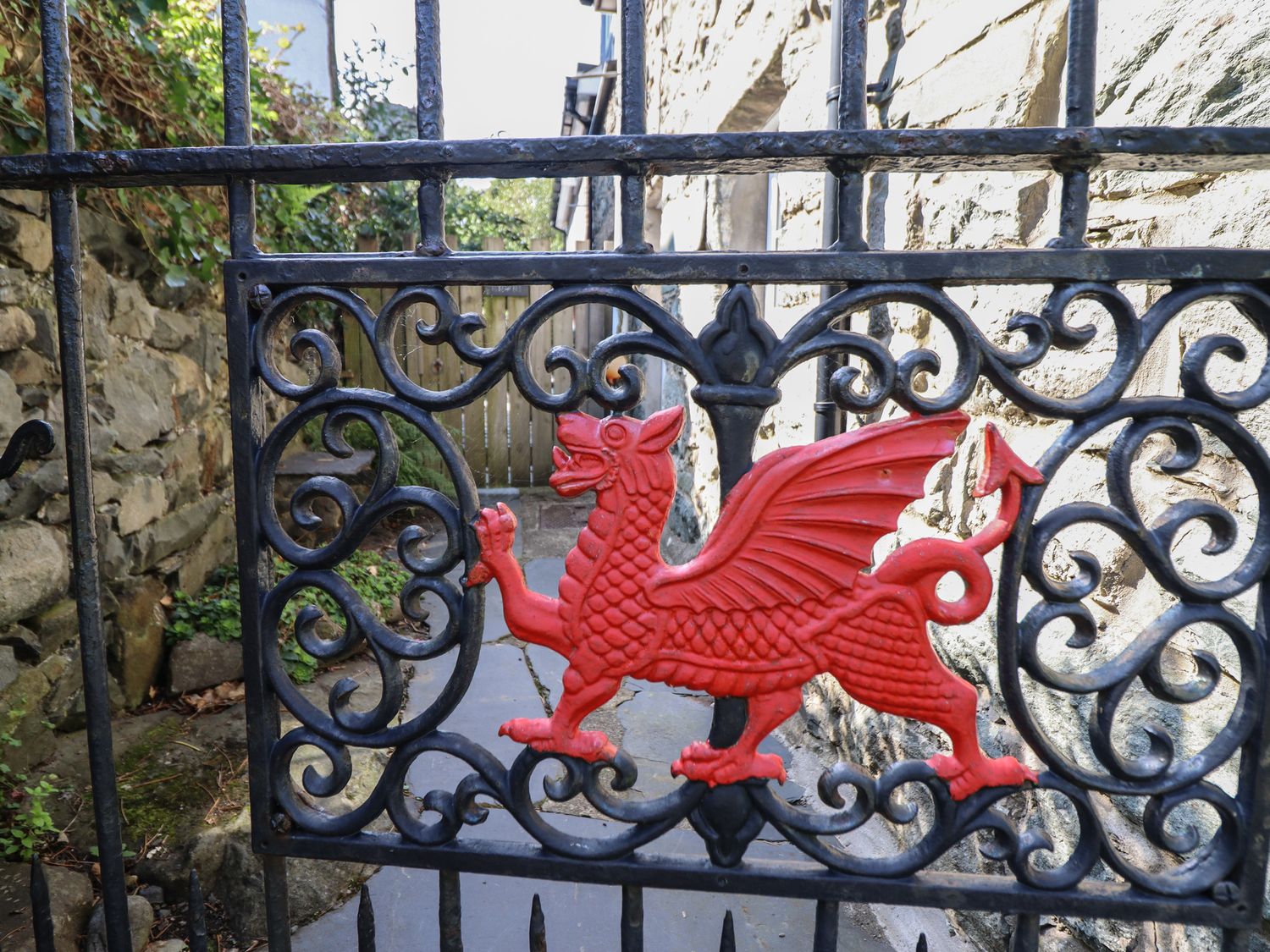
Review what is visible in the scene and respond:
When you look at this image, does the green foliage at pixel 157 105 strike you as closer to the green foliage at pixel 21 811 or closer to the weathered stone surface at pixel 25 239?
the weathered stone surface at pixel 25 239

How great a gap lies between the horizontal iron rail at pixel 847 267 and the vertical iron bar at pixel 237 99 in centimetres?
19

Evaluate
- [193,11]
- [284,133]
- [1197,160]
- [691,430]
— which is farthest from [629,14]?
[284,133]

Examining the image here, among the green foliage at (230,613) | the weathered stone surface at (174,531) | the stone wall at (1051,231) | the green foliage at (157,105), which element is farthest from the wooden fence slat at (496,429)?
the stone wall at (1051,231)

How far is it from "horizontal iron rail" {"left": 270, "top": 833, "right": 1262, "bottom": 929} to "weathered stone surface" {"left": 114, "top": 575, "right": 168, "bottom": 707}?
6.00 ft

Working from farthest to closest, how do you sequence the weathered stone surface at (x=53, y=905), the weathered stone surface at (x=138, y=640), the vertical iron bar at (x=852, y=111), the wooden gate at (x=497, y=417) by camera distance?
the wooden gate at (x=497, y=417)
the weathered stone surface at (x=138, y=640)
the weathered stone surface at (x=53, y=905)
the vertical iron bar at (x=852, y=111)

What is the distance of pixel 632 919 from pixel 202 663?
7.12 feet

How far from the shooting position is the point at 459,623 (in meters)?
0.94

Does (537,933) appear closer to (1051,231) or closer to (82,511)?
(82,511)

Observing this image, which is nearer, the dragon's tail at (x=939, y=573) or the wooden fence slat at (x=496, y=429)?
the dragon's tail at (x=939, y=573)

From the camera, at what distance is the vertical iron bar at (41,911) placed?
1026 millimetres

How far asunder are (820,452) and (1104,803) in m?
0.95

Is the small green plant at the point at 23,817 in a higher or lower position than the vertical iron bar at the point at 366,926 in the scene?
lower

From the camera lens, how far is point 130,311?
2652 millimetres

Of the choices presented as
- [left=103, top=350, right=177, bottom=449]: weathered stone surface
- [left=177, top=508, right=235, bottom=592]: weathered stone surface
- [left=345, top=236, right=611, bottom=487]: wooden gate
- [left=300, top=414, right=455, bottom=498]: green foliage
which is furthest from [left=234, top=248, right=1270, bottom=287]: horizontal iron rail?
[left=345, top=236, right=611, bottom=487]: wooden gate
